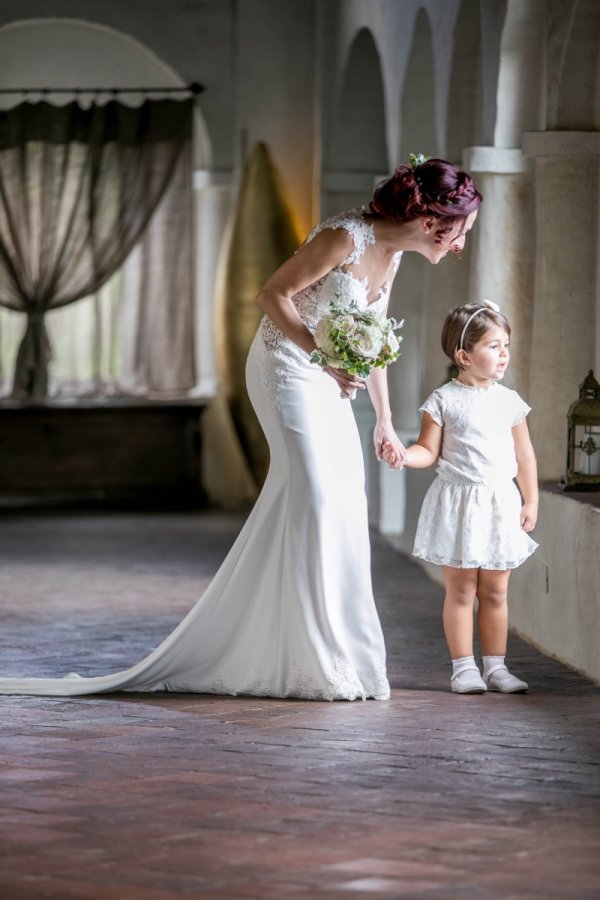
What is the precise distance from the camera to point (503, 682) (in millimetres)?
4879

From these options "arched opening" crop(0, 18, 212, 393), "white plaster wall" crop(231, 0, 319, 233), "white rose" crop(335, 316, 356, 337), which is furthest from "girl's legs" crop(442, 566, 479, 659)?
"arched opening" crop(0, 18, 212, 393)

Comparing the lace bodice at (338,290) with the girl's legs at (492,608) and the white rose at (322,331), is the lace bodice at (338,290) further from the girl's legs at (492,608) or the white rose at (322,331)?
the girl's legs at (492,608)

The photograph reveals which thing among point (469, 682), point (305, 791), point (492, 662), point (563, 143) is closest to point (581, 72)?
point (563, 143)

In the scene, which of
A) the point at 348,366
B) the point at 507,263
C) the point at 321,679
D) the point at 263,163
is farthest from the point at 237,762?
the point at 263,163

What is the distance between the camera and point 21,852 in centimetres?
308

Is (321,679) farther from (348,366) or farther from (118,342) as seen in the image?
(118,342)

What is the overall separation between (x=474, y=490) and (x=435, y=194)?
0.95 m

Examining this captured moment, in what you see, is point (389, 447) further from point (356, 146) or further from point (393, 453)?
point (356, 146)

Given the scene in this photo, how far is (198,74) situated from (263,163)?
110 centimetres

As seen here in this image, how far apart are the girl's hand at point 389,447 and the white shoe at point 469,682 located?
730mm

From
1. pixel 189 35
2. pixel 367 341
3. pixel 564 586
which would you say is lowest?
pixel 564 586

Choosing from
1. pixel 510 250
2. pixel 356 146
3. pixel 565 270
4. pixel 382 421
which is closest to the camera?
pixel 382 421

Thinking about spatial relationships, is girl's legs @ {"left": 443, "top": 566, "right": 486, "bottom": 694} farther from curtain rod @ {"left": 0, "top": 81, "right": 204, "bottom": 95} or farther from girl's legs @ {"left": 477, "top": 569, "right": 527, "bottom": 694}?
curtain rod @ {"left": 0, "top": 81, "right": 204, "bottom": 95}

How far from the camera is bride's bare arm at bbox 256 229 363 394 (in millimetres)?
4582
